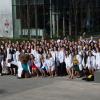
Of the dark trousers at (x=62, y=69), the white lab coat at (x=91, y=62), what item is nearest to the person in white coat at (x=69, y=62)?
the dark trousers at (x=62, y=69)

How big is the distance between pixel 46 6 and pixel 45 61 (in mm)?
23853

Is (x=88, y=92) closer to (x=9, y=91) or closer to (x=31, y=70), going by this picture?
(x=9, y=91)

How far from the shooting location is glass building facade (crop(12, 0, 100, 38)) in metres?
46.1

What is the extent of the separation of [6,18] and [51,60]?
25.4 meters

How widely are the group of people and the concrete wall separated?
73.8 ft

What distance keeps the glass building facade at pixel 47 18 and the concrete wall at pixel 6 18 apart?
1.29ft

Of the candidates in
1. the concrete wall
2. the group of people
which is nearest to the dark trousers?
the group of people

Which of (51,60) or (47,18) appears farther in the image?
(47,18)

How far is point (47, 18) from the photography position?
153 ft

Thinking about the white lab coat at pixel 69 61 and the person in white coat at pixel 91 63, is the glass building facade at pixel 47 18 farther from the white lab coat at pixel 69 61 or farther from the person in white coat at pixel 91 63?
the person in white coat at pixel 91 63

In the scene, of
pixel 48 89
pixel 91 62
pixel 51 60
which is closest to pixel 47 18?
pixel 51 60

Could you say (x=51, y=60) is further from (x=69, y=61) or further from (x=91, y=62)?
(x=91, y=62)

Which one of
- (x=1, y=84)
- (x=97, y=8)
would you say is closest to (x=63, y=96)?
(x=1, y=84)

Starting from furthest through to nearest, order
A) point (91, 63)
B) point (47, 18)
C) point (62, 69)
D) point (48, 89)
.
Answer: point (47, 18)
point (62, 69)
point (91, 63)
point (48, 89)
